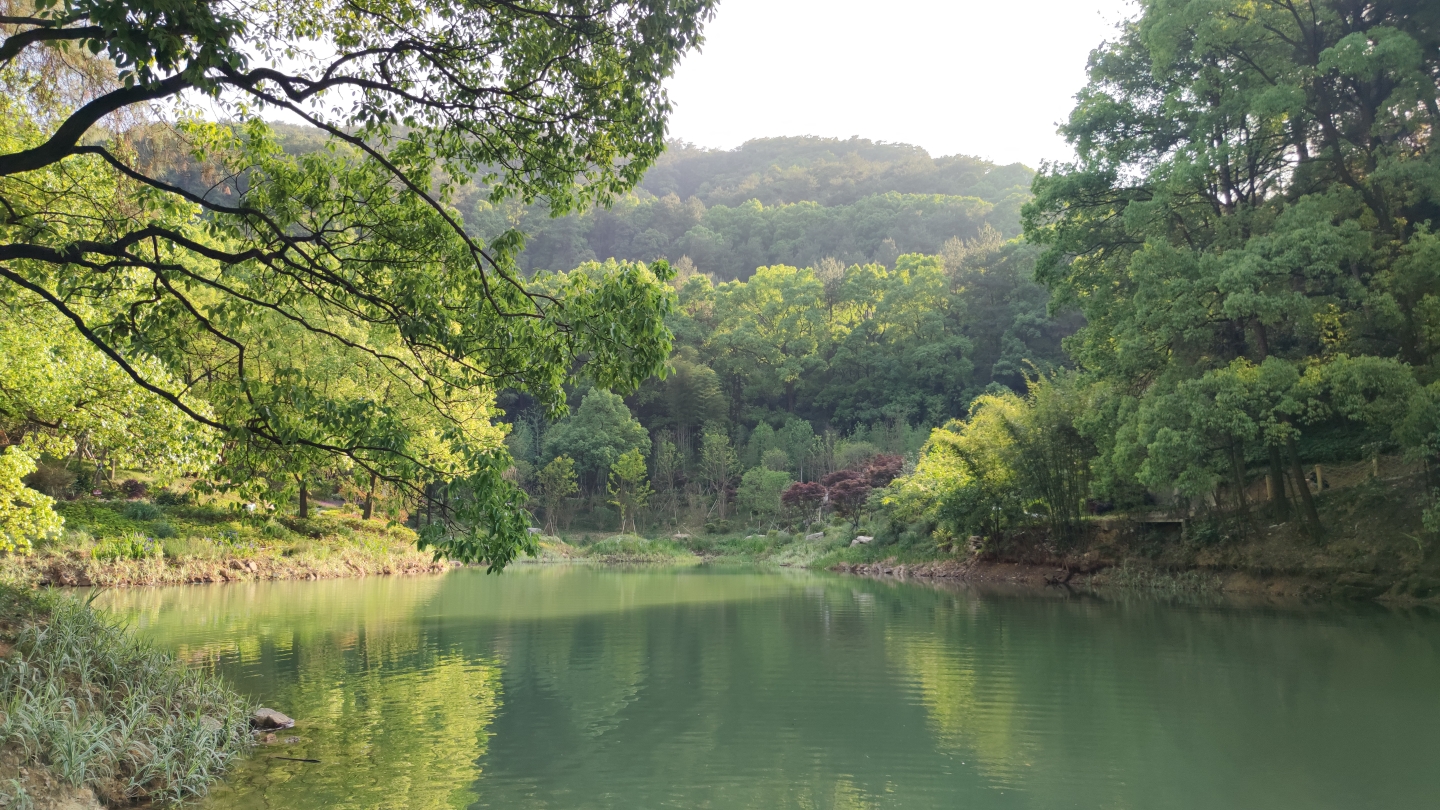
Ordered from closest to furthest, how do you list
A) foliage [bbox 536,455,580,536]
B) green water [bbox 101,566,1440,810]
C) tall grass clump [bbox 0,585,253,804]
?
1. tall grass clump [bbox 0,585,253,804]
2. green water [bbox 101,566,1440,810]
3. foliage [bbox 536,455,580,536]

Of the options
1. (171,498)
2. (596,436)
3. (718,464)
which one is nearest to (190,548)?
(171,498)

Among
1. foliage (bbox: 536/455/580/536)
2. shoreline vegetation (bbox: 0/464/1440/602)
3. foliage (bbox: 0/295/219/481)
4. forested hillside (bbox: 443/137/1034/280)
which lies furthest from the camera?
forested hillside (bbox: 443/137/1034/280)

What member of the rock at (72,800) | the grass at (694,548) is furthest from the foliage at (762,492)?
the rock at (72,800)

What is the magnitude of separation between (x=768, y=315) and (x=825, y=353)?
6.03 metres

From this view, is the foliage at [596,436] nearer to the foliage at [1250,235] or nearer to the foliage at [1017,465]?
the foliage at [1017,465]

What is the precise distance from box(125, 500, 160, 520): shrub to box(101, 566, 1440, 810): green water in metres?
7.20

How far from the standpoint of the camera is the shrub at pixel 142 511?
789 inches

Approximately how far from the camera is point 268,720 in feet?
22.2

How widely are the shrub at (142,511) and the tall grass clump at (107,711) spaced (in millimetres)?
14346

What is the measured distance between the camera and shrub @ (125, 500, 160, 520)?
20.0 m

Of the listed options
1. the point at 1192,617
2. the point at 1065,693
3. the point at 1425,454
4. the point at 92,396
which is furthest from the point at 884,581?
the point at 92,396

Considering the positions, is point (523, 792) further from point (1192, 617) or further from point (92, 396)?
point (1192, 617)

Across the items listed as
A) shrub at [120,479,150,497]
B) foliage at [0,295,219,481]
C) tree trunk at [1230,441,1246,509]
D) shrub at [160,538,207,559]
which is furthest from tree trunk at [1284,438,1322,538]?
shrub at [120,479,150,497]

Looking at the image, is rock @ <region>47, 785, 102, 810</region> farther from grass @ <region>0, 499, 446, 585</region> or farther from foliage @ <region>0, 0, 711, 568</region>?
grass @ <region>0, 499, 446, 585</region>
